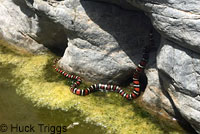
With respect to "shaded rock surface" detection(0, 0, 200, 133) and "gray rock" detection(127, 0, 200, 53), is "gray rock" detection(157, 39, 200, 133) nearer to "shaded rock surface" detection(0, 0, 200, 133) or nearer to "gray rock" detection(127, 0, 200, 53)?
"shaded rock surface" detection(0, 0, 200, 133)

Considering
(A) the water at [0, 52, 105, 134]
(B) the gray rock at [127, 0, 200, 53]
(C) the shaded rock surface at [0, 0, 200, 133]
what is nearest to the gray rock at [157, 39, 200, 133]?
(C) the shaded rock surface at [0, 0, 200, 133]

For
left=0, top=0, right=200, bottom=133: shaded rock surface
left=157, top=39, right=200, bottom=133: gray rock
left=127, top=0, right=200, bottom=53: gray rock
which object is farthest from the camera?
left=157, top=39, right=200, bottom=133: gray rock

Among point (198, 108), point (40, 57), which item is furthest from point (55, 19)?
point (198, 108)

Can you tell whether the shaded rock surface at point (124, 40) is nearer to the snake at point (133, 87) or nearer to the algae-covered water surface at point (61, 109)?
the snake at point (133, 87)

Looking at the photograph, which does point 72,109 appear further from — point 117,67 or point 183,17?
point 183,17

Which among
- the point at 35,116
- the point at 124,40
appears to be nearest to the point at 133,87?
the point at 124,40

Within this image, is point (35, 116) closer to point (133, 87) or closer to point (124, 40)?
point (133, 87)
